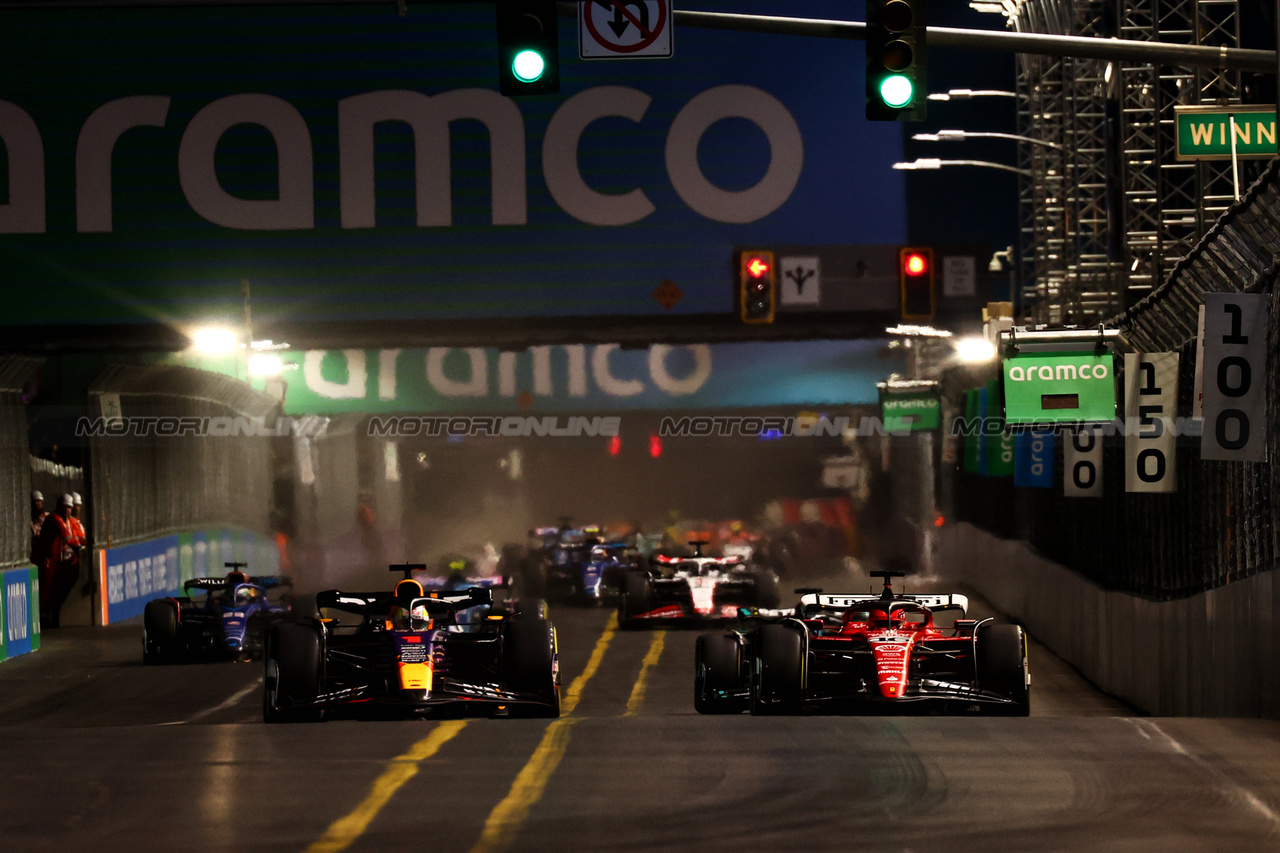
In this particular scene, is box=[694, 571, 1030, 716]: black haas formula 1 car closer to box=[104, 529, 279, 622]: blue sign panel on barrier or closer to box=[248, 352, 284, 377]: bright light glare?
box=[104, 529, 279, 622]: blue sign panel on barrier

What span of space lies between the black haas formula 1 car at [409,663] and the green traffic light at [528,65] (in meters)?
4.45

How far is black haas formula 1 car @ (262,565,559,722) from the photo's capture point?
13117 mm

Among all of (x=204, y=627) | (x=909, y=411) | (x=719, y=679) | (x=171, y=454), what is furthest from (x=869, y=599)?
(x=171, y=454)

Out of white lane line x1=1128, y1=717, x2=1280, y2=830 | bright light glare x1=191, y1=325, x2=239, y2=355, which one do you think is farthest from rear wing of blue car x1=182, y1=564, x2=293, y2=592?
white lane line x1=1128, y1=717, x2=1280, y2=830

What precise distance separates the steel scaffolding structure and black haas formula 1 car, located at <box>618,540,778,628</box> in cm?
555

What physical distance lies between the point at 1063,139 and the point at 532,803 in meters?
19.9

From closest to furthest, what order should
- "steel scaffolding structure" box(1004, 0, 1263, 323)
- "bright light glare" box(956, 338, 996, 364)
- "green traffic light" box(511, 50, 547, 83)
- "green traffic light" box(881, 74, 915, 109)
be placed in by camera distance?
"green traffic light" box(881, 74, 915, 109) < "green traffic light" box(511, 50, 547, 83) < "steel scaffolding structure" box(1004, 0, 1263, 323) < "bright light glare" box(956, 338, 996, 364)

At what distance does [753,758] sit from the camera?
969 cm

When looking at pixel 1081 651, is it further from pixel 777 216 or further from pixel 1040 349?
pixel 777 216

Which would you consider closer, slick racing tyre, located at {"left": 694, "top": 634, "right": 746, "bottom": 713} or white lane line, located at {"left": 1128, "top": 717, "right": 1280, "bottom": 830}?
white lane line, located at {"left": 1128, "top": 717, "right": 1280, "bottom": 830}

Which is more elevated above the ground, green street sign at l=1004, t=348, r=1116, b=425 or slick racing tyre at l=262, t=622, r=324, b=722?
green street sign at l=1004, t=348, r=1116, b=425

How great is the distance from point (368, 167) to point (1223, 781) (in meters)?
23.2

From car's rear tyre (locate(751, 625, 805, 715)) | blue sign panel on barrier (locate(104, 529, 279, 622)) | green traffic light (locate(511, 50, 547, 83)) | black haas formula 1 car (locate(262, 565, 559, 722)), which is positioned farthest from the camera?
blue sign panel on barrier (locate(104, 529, 279, 622))

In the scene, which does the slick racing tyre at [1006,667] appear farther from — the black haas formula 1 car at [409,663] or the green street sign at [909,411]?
the green street sign at [909,411]
